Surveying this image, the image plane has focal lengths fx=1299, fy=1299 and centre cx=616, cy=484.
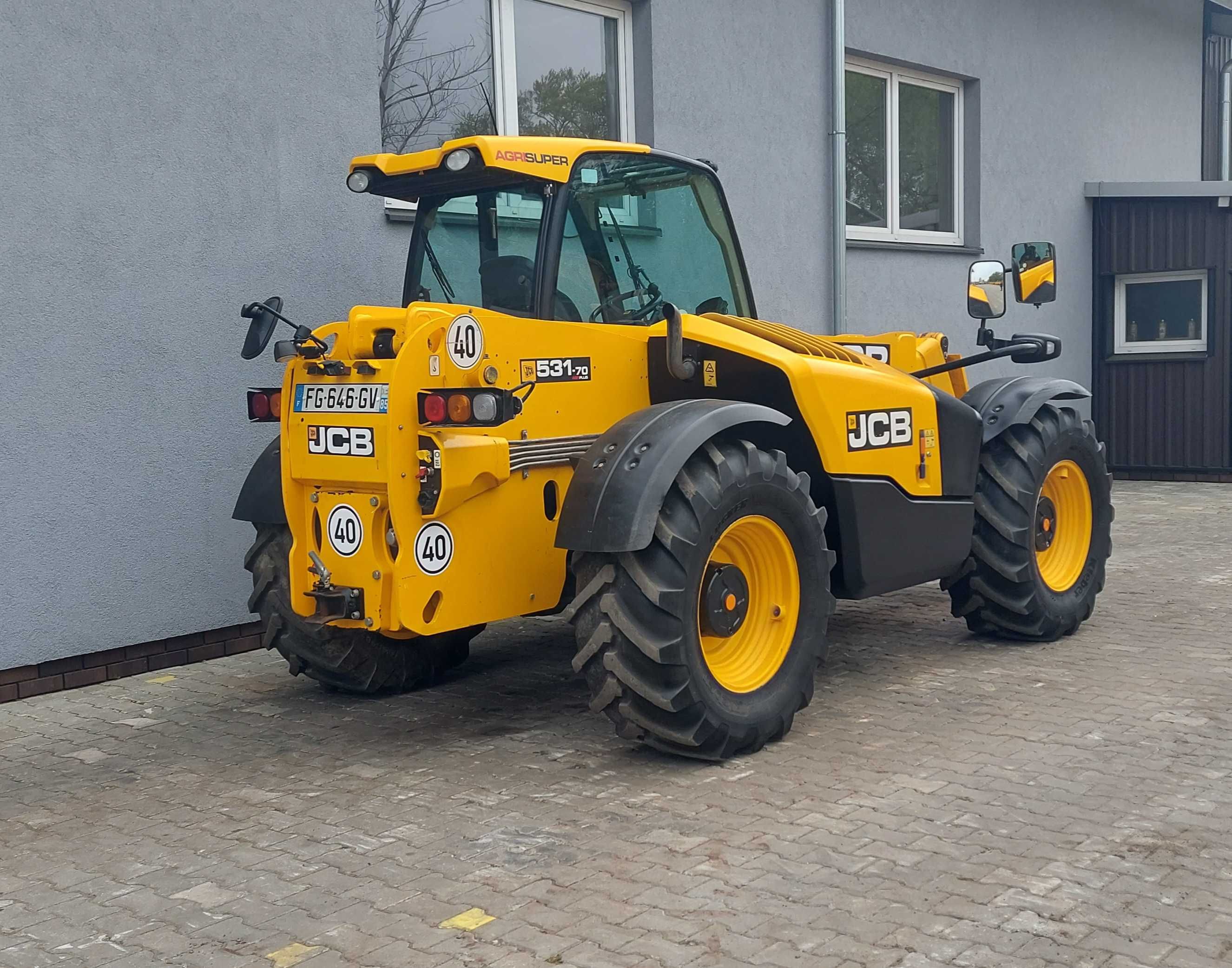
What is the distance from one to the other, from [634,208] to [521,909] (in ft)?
9.78

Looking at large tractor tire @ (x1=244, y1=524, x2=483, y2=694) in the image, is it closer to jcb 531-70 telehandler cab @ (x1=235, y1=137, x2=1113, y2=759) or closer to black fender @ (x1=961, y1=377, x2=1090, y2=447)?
jcb 531-70 telehandler cab @ (x1=235, y1=137, x2=1113, y2=759)

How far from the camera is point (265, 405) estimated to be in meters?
5.14

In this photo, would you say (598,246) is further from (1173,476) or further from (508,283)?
(1173,476)

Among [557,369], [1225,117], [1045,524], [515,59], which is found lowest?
[1045,524]

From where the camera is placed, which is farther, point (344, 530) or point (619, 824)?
point (344, 530)

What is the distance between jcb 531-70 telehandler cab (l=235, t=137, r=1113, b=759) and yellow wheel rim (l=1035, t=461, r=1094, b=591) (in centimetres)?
53

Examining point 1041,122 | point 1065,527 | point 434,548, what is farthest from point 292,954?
point 1041,122

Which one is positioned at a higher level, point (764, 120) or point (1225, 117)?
point (1225, 117)

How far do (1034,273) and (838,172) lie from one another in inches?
171

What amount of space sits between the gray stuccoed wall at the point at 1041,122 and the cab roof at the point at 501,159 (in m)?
5.91

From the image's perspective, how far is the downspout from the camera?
1012 cm

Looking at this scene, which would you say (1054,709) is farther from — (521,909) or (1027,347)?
(521,909)

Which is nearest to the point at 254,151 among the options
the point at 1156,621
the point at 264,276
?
the point at 264,276

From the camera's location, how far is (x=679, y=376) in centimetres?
501
